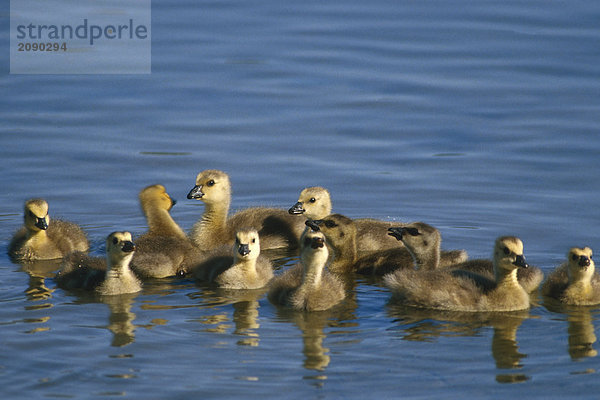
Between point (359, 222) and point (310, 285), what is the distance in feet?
7.96

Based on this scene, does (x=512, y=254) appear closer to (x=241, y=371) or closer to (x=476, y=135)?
(x=241, y=371)

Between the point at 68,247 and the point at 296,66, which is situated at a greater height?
the point at 296,66

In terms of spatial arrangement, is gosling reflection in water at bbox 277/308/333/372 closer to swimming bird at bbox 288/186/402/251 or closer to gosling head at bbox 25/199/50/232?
swimming bird at bbox 288/186/402/251

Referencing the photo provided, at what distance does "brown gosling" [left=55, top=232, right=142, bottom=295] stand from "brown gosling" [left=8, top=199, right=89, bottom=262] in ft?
2.77

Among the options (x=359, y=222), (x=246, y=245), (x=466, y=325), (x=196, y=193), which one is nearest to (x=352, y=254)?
(x=359, y=222)

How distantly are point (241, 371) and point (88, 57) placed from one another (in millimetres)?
12003

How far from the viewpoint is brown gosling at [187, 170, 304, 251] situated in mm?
13805

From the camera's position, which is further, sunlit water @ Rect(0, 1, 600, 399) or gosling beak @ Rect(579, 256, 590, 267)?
gosling beak @ Rect(579, 256, 590, 267)

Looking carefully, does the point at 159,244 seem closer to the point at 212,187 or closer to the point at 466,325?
the point at 212,187

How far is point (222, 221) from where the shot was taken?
45.6 feet

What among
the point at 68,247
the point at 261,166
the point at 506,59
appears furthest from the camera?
the point at 506,59

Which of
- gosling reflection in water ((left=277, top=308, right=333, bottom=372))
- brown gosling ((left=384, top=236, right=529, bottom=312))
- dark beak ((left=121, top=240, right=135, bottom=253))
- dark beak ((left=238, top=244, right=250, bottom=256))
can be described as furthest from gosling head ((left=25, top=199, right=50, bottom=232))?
brown gosling ((left=384, top=236, right=529, bottom=312))

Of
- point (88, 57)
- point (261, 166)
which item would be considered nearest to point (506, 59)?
point (261, 166)

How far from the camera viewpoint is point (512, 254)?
36.2 ft
